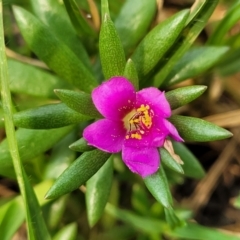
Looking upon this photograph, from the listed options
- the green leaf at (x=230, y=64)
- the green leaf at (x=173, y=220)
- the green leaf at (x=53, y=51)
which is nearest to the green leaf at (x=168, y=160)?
the green leaf at (x=173, y=220)

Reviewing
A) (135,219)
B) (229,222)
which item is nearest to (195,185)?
(229,222)

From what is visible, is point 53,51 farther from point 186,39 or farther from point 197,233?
point 197,233

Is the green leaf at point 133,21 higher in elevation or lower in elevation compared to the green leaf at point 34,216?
higher

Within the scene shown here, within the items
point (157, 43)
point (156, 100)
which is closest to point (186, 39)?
point (157, 43)

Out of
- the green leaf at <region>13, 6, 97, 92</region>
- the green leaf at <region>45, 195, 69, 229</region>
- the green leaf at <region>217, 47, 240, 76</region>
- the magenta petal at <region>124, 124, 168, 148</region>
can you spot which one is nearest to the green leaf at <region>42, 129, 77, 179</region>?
the green leaf at <region>45, 195, 69, 229</region>

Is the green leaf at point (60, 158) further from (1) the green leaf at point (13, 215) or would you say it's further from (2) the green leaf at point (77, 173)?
(2) the green leaf at point (77, 173)

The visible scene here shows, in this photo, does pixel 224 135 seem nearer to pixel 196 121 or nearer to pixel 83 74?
pixel 196 121

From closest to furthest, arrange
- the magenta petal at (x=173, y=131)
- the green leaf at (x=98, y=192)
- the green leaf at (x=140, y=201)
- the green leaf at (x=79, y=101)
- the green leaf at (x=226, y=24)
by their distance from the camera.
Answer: the magenta petal at (x=173, y=131) → the green leaf at (x=79, y=101) → the green leaf at (x=98, y=192) → the green leaf at (x=226, y=24) → the green leaf at (x=140, y=201)
